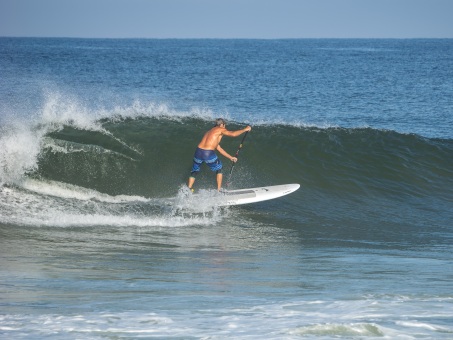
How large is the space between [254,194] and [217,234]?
2.12m

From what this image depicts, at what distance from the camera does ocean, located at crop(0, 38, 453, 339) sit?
6250 mm

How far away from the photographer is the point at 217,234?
11352 millimetres

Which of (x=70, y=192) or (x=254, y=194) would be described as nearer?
(x=254, y=194)

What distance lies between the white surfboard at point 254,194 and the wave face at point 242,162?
409 mm

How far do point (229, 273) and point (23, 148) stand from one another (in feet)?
26.2

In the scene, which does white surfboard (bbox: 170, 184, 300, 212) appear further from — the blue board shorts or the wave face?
the wave face

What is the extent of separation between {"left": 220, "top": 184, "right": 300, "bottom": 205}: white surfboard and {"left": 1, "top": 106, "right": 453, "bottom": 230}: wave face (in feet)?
1.34

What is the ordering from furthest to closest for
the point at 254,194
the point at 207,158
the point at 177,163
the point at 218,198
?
the point at 177,163 → the point at 254,194 → the point at 207,158 → the point at 218,198

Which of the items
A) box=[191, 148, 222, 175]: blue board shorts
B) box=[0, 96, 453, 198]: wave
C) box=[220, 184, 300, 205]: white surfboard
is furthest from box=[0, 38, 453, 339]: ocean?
box=[191, 148, 222, 175]: blue board shorts

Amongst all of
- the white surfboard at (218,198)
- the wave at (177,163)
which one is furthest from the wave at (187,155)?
the white surfboard at (218,198)

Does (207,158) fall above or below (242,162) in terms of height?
above

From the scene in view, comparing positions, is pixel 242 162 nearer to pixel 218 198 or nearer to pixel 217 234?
pixel 218 198

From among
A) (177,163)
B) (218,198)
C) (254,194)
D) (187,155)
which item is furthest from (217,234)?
(187,155)

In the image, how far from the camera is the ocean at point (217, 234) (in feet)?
20.5
